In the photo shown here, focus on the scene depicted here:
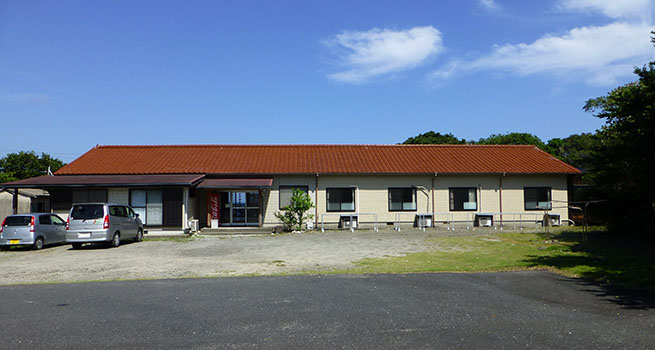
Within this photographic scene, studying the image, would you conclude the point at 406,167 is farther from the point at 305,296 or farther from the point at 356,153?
the point at 305,296

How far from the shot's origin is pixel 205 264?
11.5 metres

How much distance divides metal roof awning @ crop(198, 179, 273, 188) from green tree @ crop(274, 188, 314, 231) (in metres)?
1.48

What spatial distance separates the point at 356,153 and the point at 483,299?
65.8 feet

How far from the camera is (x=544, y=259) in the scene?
37.1 ft

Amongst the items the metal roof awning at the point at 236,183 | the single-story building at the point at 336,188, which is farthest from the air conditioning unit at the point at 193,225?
the metal roof awning at the point at 236,183

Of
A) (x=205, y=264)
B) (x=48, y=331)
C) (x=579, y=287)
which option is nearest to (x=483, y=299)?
(x=579, y=287)

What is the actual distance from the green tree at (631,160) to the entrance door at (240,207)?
609 inches

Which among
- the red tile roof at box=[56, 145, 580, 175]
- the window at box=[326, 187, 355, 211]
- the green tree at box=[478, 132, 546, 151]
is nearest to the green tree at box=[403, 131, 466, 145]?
the green tree at box=[478, 132, 546, 151]

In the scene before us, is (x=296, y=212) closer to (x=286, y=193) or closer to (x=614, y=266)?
(x=286, y=193)

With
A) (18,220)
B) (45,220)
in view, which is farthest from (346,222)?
(18,220)

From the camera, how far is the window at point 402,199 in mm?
23219

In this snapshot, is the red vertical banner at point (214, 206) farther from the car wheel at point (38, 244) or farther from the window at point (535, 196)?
the window at point (535, 196)

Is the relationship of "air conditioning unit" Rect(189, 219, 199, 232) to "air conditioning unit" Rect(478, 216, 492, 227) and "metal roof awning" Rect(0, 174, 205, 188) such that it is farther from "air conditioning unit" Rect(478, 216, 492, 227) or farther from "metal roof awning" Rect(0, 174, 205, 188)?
"air conditioning unit" Rect(478, 216, 492, 227)

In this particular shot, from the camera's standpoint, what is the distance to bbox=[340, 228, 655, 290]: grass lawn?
9281 millimetres
